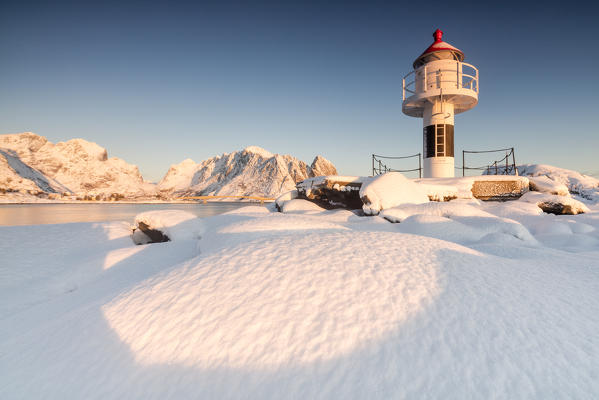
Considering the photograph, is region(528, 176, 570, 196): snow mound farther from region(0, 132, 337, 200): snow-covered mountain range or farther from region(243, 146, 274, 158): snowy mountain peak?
region(243, 146, 274, 158): snowy mountain peak

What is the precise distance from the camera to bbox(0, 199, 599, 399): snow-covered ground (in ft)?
2.94

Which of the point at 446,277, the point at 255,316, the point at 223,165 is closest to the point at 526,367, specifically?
the point at 446,277

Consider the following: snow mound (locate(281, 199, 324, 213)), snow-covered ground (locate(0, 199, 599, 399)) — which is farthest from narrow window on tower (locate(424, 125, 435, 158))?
snow-covered ground (locate(0, 199, 599, 399))

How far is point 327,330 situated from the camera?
1.08 metres

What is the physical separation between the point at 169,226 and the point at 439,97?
36.3ft

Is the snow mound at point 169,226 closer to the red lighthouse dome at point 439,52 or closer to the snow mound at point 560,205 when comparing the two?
the snow mound at point 560,205

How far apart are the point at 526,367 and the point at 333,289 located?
2.48ft

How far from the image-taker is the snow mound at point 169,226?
13.9ft

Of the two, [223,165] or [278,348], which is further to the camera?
[223,165]

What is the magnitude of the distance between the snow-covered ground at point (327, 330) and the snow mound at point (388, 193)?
3712 mm

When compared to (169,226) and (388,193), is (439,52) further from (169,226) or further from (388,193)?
(169,226)

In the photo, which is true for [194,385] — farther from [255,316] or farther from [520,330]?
[520,330]

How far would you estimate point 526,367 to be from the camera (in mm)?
892

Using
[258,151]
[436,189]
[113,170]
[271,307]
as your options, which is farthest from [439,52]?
[113,170]
